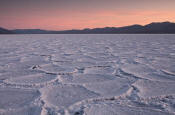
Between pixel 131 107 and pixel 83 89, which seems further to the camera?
pixel 83 89

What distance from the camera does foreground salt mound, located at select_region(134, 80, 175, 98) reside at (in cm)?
119

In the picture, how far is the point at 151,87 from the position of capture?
134 cm

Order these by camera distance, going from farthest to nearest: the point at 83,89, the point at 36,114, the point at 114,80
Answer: the point at 114,80, the point at 83,89, the point at 36,114

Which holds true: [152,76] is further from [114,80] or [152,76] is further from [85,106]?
[85,106]

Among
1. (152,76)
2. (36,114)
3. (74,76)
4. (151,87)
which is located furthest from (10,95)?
(152,76)

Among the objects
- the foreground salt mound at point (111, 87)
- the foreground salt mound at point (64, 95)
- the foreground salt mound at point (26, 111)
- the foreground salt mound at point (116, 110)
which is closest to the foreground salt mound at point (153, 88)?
the foreground salt mound at point (111, 87)

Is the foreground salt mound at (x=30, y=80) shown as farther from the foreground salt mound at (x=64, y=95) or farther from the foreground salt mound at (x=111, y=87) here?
the foreground salt mound at (x=111, y=87)

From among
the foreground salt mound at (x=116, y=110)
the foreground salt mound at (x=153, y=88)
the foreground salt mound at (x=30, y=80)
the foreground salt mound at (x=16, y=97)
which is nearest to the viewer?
the foreground salt mound at (x=116, y=110)

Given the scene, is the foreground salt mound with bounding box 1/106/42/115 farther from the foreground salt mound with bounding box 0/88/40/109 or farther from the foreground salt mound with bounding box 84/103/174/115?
the foreground salt mound with bounding box 84/103/174/115

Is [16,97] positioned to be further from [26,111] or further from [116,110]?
[116,110]

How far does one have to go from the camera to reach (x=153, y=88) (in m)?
1.31

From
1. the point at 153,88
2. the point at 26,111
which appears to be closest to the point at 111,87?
the point at 153,88

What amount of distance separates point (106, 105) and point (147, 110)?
222 millimetres

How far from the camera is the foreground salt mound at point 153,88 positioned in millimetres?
1194
